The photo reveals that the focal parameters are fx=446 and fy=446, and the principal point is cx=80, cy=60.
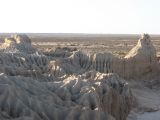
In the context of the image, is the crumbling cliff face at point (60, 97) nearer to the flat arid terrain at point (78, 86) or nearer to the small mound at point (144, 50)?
the flat arid terrain at point (78, 86)

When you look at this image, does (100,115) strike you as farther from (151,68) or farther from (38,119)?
Answer: (151,68)

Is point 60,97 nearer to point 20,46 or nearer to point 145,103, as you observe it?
point 145,103

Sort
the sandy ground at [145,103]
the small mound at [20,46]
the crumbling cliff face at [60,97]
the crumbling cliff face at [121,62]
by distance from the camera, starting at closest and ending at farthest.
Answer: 1. the crumbling cliff face at [60,97]
2. the sandy ground at [145,103]
3. the crumbling cliff face at [121,62]
4. the small mound at [20,46]

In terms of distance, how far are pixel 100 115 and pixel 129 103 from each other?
697 centimetres

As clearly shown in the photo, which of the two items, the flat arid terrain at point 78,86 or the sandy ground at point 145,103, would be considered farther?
the sandy ground at point 145,103

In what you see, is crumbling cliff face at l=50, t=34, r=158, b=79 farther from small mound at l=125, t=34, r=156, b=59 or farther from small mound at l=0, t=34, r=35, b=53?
small mound at l=0, t=34, r=35, b=53

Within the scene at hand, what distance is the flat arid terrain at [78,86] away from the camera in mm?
12227

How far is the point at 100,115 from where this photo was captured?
12320mm

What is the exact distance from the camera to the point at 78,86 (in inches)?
607

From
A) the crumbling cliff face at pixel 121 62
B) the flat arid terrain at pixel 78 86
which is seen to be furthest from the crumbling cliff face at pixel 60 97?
the crumbling cliff face at pixel 121 62

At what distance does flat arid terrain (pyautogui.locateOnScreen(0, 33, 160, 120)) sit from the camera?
1223 centimetres

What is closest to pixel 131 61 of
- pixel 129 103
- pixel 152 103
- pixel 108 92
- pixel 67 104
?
pixel 152 103

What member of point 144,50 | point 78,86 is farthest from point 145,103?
point 78,86

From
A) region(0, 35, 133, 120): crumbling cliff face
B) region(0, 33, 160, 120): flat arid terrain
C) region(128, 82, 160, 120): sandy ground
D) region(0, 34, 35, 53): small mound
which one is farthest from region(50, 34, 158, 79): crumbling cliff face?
region(0, 35, 133, 120): crumbling cliff face
